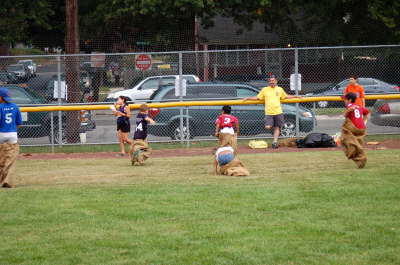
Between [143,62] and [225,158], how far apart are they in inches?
300

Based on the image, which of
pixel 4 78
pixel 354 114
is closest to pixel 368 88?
pixel 354 114

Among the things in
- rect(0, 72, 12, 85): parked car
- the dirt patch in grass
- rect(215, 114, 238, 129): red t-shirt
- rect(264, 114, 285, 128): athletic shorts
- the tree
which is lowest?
the dirt patch in grass

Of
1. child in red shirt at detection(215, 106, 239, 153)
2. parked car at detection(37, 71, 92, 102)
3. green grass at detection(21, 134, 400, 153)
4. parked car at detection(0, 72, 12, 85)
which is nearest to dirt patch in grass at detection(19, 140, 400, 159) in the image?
green grass at detection(21, 134, 400, 153)

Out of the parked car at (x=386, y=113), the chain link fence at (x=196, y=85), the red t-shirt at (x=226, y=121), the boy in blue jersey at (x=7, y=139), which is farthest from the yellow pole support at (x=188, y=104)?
the boy in blue jersey at (x=7, y=139)

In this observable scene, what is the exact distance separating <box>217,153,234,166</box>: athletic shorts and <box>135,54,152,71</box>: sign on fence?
7.40 metres

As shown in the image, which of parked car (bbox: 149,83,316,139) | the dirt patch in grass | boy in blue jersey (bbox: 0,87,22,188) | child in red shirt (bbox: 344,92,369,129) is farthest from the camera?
parked car (bbox: 149,83,316,139)

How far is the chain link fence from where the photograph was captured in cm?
2164

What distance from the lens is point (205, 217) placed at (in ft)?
34.1

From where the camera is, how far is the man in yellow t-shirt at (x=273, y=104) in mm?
20281

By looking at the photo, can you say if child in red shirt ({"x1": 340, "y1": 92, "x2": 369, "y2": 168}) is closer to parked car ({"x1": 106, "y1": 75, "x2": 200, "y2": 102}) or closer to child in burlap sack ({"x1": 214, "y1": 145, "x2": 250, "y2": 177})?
child in burlap sack ({"x1": 214, "y1": 145, "x2": 250, "y2": 177})

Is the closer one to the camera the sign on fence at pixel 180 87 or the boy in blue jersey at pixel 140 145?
the boy in blue jersey at pixel 140 145

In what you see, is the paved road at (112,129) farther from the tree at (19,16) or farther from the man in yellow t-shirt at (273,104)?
the tree at (19,16)

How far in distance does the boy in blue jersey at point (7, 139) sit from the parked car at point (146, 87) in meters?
8.00

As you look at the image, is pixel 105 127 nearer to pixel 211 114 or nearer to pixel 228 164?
pixel 211 114
